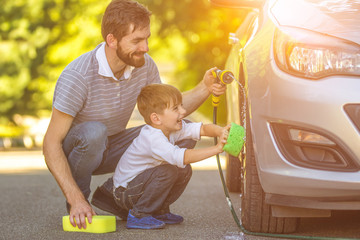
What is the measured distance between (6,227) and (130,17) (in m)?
1.42

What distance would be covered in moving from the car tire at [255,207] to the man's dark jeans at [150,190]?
Answer: 50 centimetres

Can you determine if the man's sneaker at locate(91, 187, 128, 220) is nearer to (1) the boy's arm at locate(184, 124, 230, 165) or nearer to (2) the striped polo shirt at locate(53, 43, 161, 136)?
(2) the striped polo shirt at locate(53, 43, 161, 136)

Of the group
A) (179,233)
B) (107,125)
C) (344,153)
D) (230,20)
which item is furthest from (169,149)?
(230,20)

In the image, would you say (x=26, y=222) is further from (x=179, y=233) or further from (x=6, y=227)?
(x=179, y=233)

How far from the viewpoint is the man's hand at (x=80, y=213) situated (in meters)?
3.54

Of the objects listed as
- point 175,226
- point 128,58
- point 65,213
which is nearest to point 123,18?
point 128,58

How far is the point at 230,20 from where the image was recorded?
647 inches

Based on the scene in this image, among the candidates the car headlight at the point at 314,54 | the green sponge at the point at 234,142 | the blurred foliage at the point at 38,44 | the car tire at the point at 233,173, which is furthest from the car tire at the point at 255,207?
the blurred foliage at the point at 38,44

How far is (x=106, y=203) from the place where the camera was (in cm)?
406

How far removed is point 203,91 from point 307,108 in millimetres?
1287

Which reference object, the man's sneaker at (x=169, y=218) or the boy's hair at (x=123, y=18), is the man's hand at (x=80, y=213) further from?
the boy's hair at (x=123, y=18)

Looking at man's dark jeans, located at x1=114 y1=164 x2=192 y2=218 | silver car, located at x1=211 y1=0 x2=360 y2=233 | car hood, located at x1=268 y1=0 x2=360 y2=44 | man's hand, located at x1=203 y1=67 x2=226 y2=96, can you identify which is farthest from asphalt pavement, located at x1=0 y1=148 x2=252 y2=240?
car hood, located at x1=268 y1=0 x2=360 y2=44

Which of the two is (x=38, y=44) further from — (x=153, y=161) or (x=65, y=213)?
(x=153, y=161)

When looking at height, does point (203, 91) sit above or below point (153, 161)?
above
